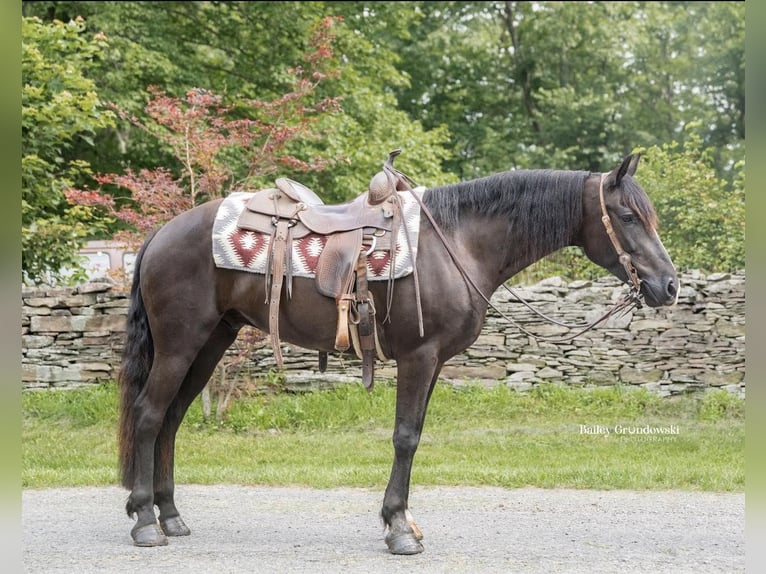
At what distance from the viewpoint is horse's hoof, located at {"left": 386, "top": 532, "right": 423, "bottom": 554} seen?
457 centimetres

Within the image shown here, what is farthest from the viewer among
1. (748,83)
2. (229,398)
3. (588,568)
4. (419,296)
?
(229,398)

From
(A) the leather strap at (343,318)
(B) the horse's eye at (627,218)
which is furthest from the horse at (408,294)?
(A) the leather strap at (343,318)

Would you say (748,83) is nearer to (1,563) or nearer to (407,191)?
(1,563)

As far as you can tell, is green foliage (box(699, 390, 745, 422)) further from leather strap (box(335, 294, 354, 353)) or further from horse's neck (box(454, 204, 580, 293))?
leather strap (box(335, 294, 354, 353))

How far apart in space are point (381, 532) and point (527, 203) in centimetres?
223

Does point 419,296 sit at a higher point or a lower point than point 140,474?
higher

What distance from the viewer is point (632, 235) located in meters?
4.62

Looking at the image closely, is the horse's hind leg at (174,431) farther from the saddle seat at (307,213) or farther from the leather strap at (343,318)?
the leather strap at (343,318)

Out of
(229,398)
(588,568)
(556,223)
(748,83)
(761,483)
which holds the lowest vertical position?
(229,398)

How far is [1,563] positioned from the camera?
230 centimetres

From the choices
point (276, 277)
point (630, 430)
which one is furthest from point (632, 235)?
point (630, 430)

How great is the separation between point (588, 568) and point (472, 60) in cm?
1932

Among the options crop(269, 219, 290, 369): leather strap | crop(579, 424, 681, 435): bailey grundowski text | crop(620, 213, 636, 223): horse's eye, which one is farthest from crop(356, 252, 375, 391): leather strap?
crop(579, 424, 681, 435): bailey grundowski text

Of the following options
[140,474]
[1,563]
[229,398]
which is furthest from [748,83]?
[229,398]
